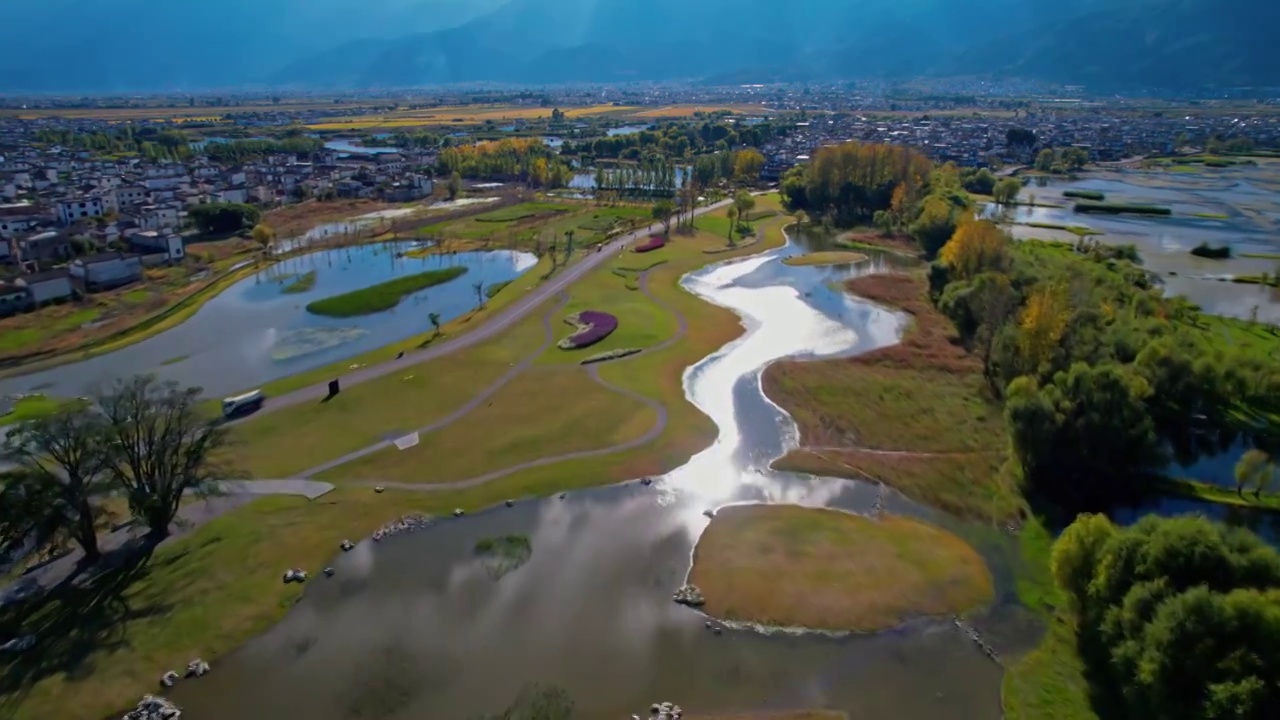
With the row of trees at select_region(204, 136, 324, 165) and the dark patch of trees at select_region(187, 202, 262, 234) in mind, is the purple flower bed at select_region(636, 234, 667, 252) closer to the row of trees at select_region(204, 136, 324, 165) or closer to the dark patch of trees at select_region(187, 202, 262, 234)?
the dark patch of trees at select_region(187, 202, 262, 234)

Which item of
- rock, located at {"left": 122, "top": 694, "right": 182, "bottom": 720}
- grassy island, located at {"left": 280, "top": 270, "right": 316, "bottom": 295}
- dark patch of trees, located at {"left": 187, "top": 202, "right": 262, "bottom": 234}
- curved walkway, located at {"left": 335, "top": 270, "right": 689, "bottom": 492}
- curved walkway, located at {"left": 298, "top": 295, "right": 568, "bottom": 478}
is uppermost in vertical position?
dark patch of trees, located at {"left": 187, "top": 202, "right": 262, "bottom": 234}

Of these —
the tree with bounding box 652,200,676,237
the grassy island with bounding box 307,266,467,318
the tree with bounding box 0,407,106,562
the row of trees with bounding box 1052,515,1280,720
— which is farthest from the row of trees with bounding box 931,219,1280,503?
the grassy island with bounding box 307,266,467,318

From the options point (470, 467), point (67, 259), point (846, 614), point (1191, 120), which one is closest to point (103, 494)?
point (470, 467)

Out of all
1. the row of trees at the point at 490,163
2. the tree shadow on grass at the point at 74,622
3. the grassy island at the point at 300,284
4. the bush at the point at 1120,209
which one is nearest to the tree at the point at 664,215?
the row of trees at the point at 490,163

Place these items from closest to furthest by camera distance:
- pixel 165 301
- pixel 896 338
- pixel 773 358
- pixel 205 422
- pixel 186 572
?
pixel 186 572
pixel 205 422
pixel 773 358
pixel 896 338
pixel 165 301

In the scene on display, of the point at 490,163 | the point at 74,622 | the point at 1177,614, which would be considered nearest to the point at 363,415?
the point at 74,622

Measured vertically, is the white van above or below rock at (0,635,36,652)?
above

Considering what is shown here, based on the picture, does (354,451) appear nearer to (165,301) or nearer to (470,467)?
(470,467)
